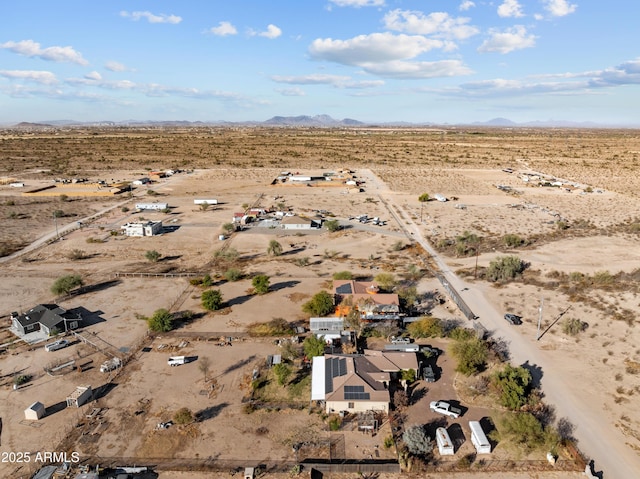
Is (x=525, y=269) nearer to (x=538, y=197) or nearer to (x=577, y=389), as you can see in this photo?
(x=577, y=389)

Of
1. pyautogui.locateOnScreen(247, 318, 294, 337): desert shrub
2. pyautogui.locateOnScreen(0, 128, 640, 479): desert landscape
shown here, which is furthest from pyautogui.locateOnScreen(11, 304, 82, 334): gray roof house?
pyautogui.locateOnScreen(247, 318, 294, 337): desert shrub

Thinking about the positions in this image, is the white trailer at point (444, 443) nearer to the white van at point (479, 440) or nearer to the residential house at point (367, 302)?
the white van at point (479, 440)

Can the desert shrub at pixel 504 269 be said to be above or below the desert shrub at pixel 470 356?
above

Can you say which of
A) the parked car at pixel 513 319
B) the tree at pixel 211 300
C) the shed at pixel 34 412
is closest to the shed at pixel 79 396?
the shed at pixel 34 412

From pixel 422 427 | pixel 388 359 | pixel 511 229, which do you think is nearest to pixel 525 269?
pixel 511 229

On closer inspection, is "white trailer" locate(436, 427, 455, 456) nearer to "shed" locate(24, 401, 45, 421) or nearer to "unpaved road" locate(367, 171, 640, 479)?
"unpaved road" locate(367, 171, 640, 479)
